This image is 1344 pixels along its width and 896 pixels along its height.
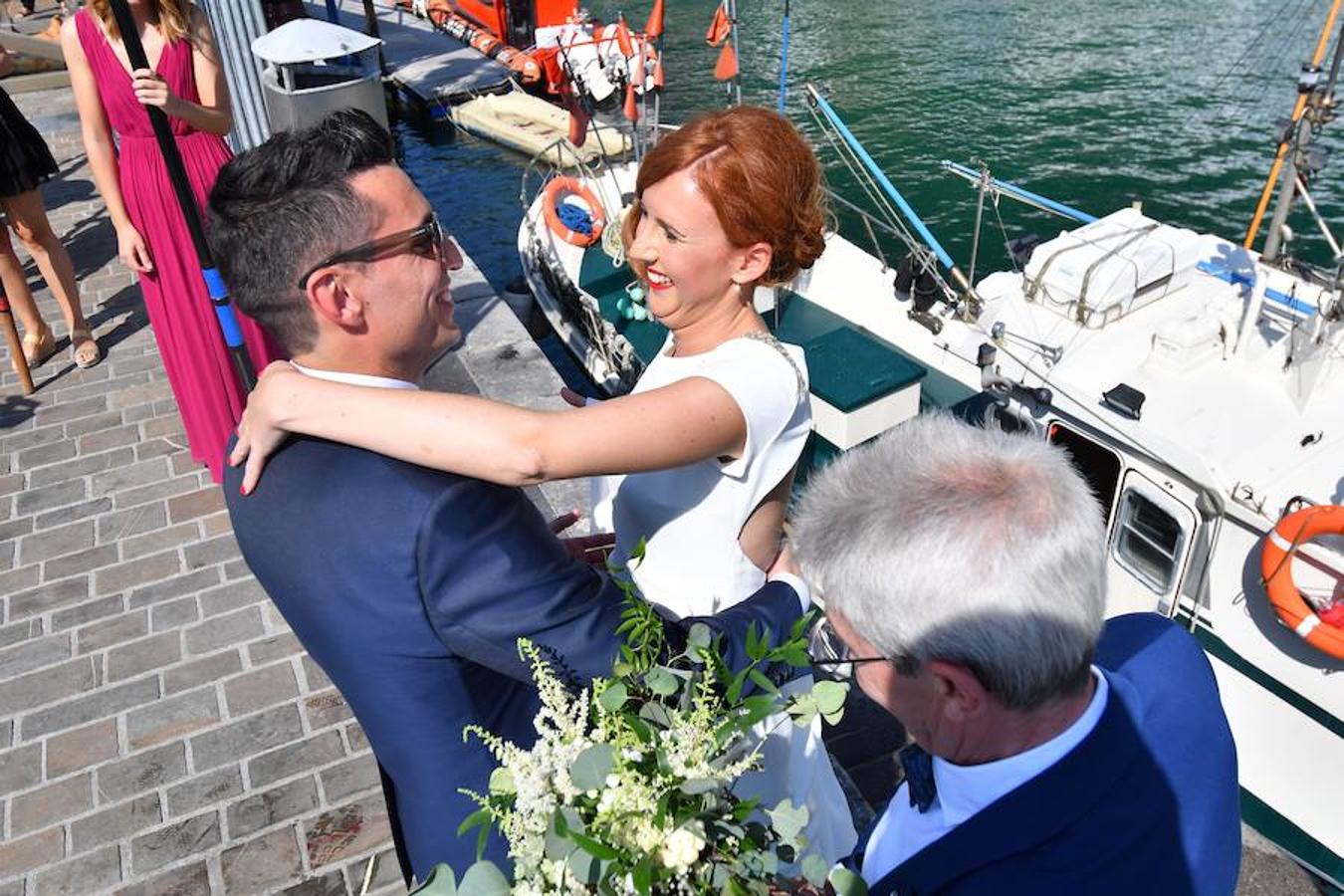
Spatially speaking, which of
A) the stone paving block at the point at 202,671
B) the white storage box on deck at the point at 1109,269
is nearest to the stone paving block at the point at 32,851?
the stone paving block at the point at 202,671

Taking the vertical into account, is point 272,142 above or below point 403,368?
above

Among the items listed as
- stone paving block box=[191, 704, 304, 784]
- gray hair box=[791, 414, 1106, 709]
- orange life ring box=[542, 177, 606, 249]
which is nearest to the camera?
gray hair box=[791, 414, 1106, 709]

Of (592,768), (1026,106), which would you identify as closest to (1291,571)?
Result: (592,768)

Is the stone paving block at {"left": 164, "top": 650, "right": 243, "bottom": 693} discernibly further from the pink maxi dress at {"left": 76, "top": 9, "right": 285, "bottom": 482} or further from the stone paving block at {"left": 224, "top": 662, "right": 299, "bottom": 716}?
the pink maxi dress at {"left": 76, "top": 9, "right": 285, "bottom": 482}

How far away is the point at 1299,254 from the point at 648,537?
13363 mm

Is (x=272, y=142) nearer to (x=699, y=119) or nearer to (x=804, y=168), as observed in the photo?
(x=699, y=119)

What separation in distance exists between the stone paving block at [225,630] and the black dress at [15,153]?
3247 millimetres

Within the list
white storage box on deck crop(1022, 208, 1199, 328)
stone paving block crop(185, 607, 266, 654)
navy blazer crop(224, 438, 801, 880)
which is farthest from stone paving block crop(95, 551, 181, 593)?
white storage box on deck crop(1022, 208, 1199, 328)

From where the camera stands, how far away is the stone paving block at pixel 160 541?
14.8ft

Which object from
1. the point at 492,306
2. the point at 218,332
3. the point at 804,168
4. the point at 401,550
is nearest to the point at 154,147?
the point at 218,332

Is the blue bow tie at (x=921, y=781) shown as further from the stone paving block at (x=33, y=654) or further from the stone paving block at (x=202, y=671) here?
the stone paving block at (x=33, y=654)

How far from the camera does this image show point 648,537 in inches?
84.7

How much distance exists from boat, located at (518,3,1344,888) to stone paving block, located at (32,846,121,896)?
4.50m

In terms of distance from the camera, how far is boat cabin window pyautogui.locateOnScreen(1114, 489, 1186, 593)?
17.1ft
